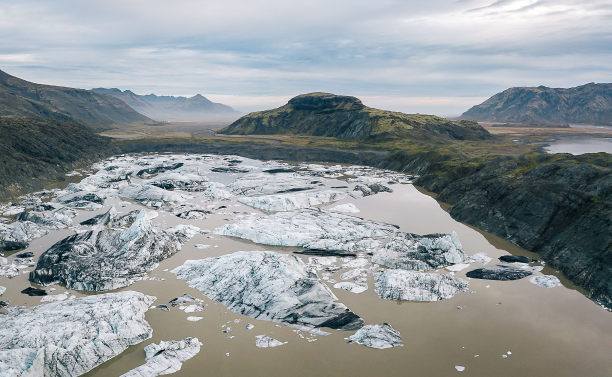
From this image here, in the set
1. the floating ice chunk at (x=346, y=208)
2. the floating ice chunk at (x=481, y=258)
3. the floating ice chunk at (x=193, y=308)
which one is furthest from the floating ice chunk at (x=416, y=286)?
the floating ice chunk at (x=346, y=208)

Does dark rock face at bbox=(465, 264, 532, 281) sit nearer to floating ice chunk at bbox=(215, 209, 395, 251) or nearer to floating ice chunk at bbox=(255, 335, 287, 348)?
floating ice chunk at bbox=(215, 209, 395, 251)

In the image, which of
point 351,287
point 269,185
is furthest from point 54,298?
point 269,185

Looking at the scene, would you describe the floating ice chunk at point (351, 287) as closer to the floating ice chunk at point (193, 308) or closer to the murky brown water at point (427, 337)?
the murky brown water at point (427, 337)

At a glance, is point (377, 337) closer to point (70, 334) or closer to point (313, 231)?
point (70, 334)

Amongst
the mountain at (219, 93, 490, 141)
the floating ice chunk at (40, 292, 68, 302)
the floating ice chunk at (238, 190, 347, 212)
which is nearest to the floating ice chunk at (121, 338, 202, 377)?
the floating ice chunk at (40, 292, 68, 302)

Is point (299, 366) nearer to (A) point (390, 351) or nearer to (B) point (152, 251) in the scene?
(A) point (390, 351)

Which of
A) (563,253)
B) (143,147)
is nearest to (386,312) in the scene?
(563,253)
